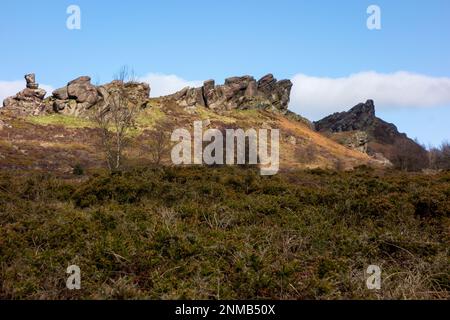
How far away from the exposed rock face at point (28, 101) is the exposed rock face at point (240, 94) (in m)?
24.2

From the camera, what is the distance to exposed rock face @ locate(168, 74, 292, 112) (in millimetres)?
88319

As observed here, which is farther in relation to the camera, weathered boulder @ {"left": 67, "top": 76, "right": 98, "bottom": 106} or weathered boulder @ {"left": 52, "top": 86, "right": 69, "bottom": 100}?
weathered boulder @ {"left": 52, "top": 86, "right": 69, "bottom": 100}

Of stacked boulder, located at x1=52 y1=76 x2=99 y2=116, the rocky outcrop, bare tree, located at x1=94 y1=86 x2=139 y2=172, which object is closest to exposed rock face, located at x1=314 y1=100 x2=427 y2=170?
the rocky outcrop

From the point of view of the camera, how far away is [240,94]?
99.1 metres

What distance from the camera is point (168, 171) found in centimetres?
1454

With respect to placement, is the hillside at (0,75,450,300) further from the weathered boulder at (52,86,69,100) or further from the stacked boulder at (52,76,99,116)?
the weathered boulder at (52,86,69,100)

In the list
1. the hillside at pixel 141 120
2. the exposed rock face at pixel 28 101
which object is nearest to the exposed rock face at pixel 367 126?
the hillside at pixel 141 120

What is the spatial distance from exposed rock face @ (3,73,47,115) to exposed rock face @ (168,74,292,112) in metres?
24.2

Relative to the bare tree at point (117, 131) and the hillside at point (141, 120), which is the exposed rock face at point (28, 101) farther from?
the bare tree at point (117, 131)

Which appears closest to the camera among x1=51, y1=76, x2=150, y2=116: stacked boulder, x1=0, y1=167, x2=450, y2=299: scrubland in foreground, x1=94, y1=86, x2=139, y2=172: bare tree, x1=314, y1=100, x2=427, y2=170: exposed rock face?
x1=0, y1=167, x2=450, y2=299: scrubland in foreground

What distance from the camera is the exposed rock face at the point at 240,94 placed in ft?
290

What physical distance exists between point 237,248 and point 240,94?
94.3 metres

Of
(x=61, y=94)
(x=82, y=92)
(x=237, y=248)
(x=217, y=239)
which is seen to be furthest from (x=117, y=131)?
(x=61, y=94)
